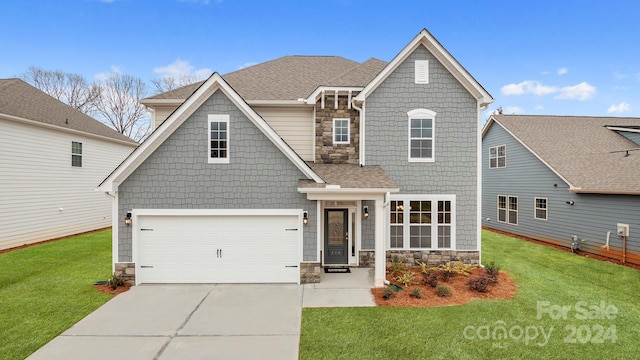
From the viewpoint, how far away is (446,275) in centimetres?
898

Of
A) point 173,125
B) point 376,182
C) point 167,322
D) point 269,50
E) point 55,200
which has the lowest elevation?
point 167,322

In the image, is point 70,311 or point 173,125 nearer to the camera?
point 70,311

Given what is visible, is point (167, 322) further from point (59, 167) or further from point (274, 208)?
point (59, 167)

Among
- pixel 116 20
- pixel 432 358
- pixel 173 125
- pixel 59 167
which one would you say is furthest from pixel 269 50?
pixel 432 358

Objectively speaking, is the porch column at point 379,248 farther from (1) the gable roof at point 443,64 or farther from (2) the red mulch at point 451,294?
(1) the gable roof at point 443,64

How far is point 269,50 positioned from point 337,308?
79.6 feet

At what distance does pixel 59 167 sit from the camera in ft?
49.3

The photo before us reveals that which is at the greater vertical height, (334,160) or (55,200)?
(334,160)

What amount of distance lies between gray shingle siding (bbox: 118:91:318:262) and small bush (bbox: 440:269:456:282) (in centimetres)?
396

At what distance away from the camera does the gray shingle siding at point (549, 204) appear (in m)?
11.5

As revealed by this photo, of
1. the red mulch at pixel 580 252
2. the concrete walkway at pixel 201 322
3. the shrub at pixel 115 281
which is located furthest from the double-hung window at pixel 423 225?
the shrub at pixel 115 281

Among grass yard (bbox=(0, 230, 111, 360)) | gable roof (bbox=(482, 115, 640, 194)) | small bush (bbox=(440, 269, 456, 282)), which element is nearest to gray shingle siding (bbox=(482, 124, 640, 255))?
gable roof (bbox=(482, 115, 640, 194))

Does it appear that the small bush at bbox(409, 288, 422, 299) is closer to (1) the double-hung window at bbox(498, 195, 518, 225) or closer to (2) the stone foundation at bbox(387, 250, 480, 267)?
(2) the stone foundation at bbox(387, 250, 480, 267)

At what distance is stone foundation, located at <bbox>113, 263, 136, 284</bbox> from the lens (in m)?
8.48
